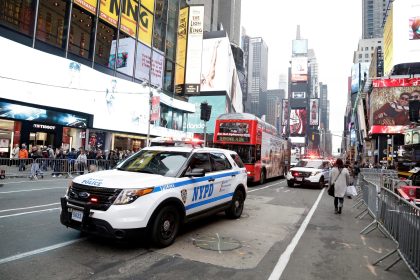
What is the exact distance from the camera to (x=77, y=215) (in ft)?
16.9

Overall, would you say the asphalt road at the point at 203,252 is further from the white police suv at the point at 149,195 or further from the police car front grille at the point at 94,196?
the police car front grille at the point at 94,196

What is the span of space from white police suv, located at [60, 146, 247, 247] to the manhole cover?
0.49 meters

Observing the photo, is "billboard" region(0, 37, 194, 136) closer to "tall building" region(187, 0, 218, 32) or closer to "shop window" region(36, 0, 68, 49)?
"shop window" region(36, 0, 68, 49)

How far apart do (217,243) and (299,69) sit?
19936cm

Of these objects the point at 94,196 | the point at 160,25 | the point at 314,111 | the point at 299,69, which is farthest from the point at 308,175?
the point at 299,69

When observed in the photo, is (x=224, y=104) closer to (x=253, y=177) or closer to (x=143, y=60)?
(x=143, y=60)

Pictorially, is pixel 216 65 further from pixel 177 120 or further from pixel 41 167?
pixel 41 167

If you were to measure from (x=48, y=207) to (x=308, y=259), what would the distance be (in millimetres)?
7003

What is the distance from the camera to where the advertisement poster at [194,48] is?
1735 inches

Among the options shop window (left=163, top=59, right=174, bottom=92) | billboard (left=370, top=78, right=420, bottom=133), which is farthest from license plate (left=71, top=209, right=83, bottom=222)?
billboard (left=370, top=78, right=420, bottom=133)

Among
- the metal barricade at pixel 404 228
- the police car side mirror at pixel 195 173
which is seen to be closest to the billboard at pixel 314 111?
the metal barricade at pixel 404 228

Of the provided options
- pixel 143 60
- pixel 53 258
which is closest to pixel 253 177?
pixel 53 258

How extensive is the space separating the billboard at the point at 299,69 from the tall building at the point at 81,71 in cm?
16598

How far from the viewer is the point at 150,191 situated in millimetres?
5219
